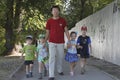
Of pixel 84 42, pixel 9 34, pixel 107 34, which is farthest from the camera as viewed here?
pixel 9 34

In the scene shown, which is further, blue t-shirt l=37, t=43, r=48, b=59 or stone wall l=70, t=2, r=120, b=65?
stone wall l=70, t=2, r=120, b=65

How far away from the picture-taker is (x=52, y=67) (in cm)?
1187

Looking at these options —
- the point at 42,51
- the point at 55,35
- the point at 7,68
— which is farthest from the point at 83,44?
the point at 7,68

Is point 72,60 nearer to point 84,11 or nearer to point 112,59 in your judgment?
point 112,59

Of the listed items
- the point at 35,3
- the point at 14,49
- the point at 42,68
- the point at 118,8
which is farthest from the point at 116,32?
the point at 14,49

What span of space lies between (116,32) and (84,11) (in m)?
37.8

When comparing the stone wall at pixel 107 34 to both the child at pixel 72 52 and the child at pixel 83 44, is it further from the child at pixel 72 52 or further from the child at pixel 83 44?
the child at pixel 72 52

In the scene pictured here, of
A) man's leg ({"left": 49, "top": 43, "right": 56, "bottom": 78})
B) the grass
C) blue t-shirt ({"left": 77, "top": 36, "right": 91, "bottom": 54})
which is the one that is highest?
blue t-shirt ({"left": 77, "top": 36, "right": 91, "bottom": 54})

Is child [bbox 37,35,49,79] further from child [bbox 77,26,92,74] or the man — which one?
child [bbox 77,26,92,74]

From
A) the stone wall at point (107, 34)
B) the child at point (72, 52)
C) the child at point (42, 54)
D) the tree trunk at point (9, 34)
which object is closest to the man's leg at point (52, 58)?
the child at point (42, 54)

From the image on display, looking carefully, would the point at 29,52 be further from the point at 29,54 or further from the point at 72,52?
the point at 72,52

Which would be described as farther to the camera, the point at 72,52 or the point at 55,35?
the point at 72,52

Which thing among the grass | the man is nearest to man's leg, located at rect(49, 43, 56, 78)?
the man

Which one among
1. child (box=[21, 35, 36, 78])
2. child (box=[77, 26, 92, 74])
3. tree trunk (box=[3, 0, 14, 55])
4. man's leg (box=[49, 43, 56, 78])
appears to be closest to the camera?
man's leg (box=[49, 43, 56, 78])
